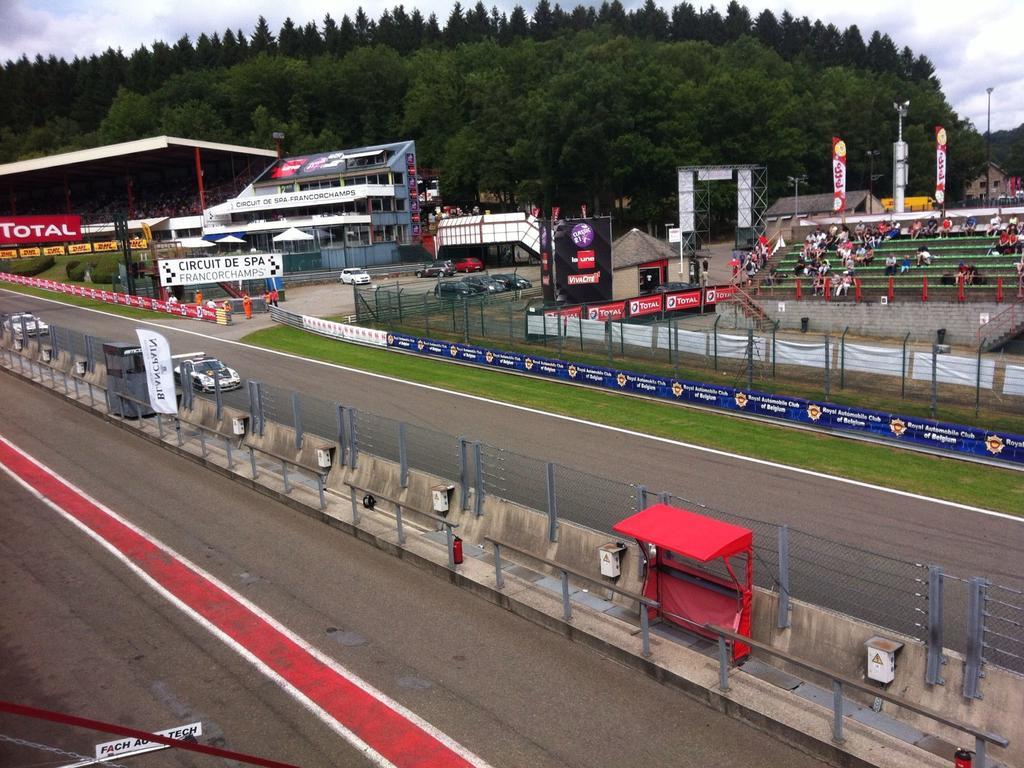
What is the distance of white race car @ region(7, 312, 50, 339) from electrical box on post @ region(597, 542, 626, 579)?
101 feet

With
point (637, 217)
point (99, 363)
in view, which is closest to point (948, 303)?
point (99, 363)

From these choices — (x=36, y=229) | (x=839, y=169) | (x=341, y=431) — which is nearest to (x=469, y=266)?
(x=839, y=169)

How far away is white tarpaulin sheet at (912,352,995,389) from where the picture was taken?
21234 mm

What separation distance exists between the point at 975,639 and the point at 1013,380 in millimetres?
15437

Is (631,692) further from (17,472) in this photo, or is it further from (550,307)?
(550,307)

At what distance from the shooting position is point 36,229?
47.2 meters

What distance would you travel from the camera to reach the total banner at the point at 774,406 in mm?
Result: 19906

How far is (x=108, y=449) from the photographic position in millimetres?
21344

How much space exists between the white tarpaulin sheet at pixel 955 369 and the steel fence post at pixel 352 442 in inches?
608

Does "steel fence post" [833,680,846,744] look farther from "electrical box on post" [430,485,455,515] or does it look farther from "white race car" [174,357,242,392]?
"white race car" [174,357,242,392]

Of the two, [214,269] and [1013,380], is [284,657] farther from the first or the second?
[214,269]

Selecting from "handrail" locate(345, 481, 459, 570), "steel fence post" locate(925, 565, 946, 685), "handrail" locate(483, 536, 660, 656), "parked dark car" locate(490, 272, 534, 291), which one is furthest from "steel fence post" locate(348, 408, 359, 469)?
"parked dark car" locate(490, 272, 534, 291)

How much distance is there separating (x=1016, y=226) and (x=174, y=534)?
40118 mm

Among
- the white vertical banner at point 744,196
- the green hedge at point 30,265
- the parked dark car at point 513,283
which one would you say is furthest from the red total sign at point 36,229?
the white vertical banner at point 744,196
